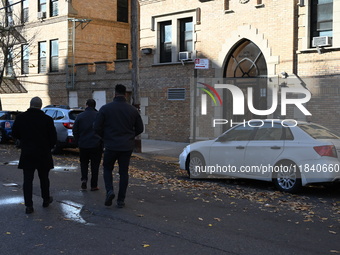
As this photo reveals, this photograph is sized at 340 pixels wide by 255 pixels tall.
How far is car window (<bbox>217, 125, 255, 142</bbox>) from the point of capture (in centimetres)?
1053

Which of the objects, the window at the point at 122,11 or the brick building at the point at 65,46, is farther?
the window at the point at 122,11

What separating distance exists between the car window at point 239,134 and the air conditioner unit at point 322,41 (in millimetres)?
6930

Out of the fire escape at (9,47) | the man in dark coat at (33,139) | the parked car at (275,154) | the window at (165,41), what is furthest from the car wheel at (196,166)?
the fire escape at (9,47)

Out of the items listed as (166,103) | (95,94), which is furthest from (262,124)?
(95,94)

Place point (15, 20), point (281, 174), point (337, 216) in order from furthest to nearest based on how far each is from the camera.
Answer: point (15, 20) < point (281, 174) < point (337, 216)

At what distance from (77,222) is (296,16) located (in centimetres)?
1313

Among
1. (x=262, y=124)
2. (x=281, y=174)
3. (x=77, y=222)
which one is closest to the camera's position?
(x=77, y=222)

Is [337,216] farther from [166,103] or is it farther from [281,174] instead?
[166,103]

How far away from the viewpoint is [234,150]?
34.8 ft

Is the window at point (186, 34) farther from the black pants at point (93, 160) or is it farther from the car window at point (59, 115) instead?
the black pants at point (93, 160)

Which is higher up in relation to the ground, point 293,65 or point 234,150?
point 293,65

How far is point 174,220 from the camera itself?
696cm

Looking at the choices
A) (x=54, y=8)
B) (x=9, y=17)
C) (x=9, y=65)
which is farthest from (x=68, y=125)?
(x=9, y=17)

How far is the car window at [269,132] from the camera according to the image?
9961 mm
